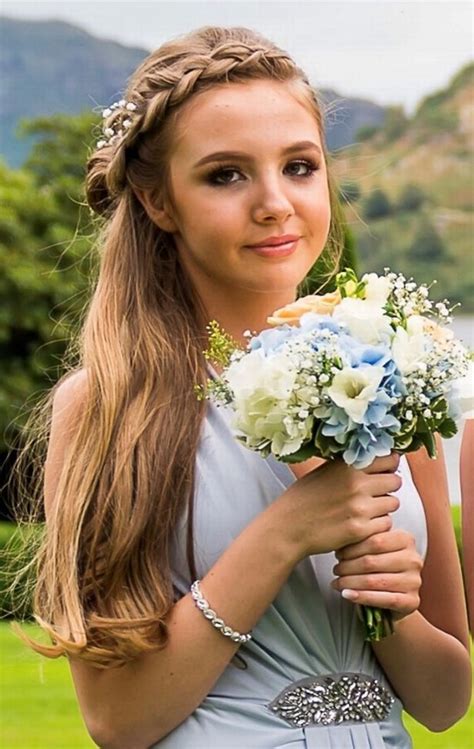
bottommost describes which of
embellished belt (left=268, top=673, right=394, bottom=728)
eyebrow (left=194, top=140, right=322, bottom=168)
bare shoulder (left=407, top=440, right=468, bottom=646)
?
embellished belt (left=268, top=673, right=394, bottom=728)

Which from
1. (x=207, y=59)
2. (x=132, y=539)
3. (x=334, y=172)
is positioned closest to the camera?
(x=132, y=539)

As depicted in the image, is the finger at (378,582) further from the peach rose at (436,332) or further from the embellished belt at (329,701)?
the peach rose at (436,332)

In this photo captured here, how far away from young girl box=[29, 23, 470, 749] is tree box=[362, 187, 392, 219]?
17351 millimetres

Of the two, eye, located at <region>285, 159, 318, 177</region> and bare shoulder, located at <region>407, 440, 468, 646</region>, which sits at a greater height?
eye, located at <region>285, 159, 318, 177</region>

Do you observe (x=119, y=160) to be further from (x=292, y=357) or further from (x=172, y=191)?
(x=292, y=357)

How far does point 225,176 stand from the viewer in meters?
3.31

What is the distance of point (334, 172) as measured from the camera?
3.79 metres

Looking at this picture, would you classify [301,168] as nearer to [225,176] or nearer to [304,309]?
[225,176]

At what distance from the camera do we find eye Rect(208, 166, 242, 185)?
10.8 feet

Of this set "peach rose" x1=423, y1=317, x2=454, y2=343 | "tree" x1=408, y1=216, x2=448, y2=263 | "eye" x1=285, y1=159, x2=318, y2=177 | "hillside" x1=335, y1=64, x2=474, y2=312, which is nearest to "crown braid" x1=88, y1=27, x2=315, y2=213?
"eye" x1=285, y1=159, x2=318, y2=177

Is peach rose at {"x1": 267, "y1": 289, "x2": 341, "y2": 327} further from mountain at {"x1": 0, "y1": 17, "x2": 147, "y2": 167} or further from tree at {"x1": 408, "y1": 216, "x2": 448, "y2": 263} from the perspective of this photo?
tree at {"x1": 408, "y1": 216, "x2": 448, "y2": 263}

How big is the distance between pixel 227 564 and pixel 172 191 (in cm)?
89

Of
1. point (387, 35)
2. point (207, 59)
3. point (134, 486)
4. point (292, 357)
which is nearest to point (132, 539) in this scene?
point (134, 486)

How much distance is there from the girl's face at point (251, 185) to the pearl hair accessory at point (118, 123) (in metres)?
0.22
